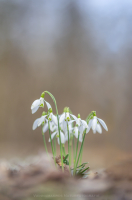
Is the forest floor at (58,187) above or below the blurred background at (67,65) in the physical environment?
below

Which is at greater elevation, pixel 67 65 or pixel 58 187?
pixel 67 65

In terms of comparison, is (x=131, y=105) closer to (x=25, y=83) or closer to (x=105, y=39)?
(x=105, y=39)

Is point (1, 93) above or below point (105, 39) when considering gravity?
below

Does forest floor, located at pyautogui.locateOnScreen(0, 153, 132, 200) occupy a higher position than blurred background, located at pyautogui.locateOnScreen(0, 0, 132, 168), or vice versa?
blurred background, located at pyautogui.locateOnScreen(0, 0, 132, 168)

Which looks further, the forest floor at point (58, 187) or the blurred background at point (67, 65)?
the blurred background at point (67, 65)

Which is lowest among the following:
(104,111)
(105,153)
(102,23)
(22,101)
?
(105,153)

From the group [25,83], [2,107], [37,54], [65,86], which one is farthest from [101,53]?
[2,107]

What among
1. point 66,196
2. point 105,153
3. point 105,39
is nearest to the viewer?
point 66,196

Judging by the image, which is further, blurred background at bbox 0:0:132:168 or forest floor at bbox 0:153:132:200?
blurred background at bbox 0:0:132:168
